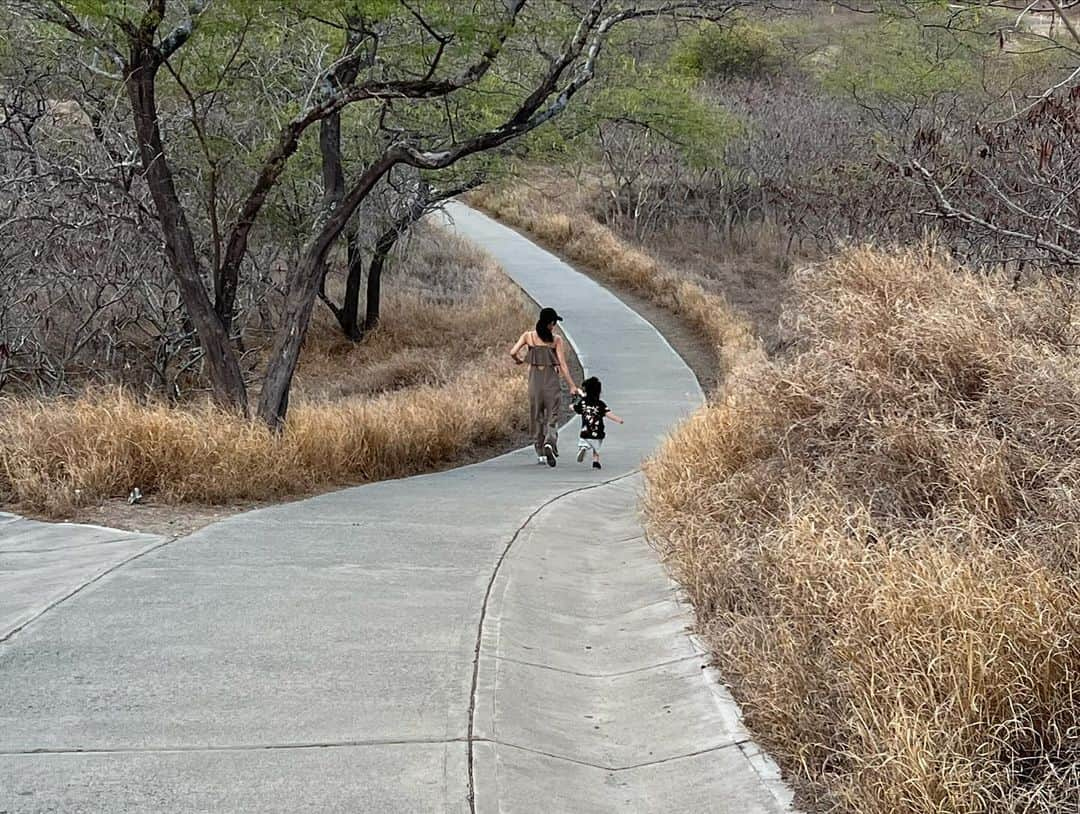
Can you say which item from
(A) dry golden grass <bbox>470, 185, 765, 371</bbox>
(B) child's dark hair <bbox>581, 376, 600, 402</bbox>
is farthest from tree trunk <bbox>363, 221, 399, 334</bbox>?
(B) child's dark hair <bbox>581, 376, 600, 402</bbox>

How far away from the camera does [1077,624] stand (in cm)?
458

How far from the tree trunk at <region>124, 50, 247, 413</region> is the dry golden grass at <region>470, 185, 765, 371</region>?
6855 mm

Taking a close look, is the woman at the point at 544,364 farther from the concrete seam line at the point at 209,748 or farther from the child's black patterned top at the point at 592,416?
the concrete seam line at the point at 209,748

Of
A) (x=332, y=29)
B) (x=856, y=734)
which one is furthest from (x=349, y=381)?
(x=856, y=734)

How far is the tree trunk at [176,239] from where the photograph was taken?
454 inches

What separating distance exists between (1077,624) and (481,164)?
58.7ft

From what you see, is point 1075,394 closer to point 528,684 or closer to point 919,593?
point 919,593

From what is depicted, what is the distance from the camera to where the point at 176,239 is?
1175 cm

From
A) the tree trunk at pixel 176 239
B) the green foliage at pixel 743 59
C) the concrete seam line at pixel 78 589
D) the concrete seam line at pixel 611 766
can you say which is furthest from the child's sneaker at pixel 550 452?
the green foliage at pixel 743 59

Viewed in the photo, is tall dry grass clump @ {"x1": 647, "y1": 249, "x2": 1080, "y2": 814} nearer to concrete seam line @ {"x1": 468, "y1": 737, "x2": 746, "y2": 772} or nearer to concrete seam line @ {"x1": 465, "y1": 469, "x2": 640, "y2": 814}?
concrete seam line @ {"x1": 468, "y1": 737, "x2": 746, "y2": 772}

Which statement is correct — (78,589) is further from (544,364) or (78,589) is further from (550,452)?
(550,452)

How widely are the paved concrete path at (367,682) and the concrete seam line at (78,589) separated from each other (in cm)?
3

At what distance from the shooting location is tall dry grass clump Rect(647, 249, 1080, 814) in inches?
166

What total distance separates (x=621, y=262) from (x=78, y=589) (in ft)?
86.2
